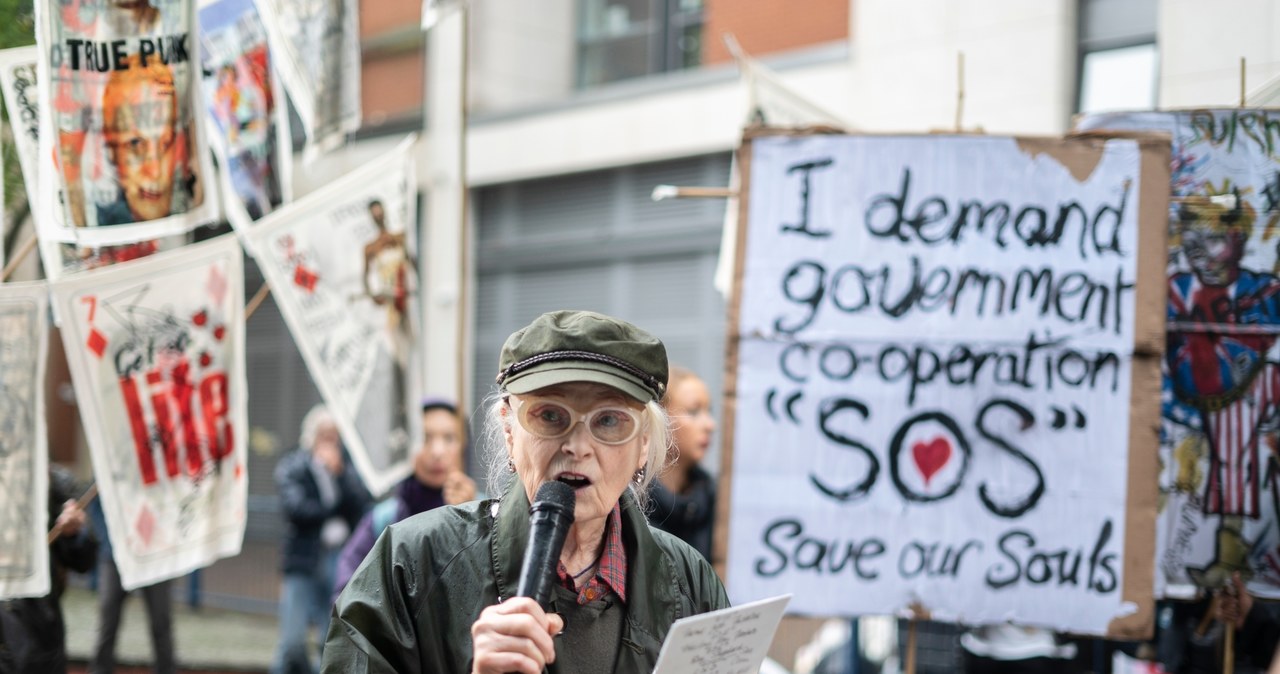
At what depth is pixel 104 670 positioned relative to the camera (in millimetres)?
6590

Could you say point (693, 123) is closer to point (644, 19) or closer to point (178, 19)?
point (644, 19)

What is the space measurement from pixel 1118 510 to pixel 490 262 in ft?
28.2

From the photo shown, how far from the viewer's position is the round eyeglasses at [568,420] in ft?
6.89

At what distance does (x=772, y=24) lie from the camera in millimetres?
10570

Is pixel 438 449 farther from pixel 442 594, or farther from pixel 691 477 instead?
pixel 442 594

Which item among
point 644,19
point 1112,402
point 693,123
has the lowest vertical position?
point 1112,402

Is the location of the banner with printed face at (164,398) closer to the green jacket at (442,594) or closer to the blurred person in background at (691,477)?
the blurred person in background at (691,477)

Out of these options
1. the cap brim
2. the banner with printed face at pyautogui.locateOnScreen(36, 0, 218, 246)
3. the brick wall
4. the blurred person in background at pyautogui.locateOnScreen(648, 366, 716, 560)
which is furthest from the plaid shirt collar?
the brick wall

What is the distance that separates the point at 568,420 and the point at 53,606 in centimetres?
288

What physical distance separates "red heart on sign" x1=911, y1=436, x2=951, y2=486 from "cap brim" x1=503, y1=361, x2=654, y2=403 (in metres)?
2.60

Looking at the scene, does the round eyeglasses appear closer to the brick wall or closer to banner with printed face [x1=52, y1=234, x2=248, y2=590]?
banner with printed face [x1=52, y1=234, x2=248, y2=590]

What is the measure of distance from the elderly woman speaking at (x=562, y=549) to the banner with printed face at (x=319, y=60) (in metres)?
3.40

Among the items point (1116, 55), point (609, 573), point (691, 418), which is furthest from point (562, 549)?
point (1116, 55)

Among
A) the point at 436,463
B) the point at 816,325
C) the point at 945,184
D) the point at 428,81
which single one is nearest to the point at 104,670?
the point at 436,463
